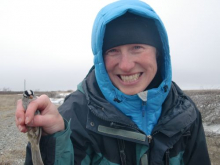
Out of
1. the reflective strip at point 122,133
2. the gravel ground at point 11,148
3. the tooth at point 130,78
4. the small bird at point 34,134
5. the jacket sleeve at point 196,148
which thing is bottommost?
the gravel ground at point 11,148

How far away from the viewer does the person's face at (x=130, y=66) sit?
7.27 feet

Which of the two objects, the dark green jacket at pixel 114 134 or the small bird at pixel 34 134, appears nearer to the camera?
the small bird at pixel 34 134

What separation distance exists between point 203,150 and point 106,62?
1.79 meters

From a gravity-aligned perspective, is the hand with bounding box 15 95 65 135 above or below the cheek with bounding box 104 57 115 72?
below

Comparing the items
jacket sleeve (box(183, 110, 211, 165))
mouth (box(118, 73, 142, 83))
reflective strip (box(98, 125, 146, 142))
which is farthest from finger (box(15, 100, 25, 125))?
jacket sleeve (box(183, 110, 211, 165))

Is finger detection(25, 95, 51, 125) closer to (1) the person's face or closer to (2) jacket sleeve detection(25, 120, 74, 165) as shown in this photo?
(2) jacket sleeve detection(25, 120, 74, 165)

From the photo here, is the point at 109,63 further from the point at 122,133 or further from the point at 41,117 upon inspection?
the point at 41,117

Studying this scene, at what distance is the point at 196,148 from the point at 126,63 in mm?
1520

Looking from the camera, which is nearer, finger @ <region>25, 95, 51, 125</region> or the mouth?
finger @ <region>25, 95, 51, 125</region>

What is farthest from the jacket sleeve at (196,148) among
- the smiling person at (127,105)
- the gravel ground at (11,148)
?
the gravel ground at (11,148)

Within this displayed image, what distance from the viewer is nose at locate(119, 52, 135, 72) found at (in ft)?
7.08

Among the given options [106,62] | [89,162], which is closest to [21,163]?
[89,162]

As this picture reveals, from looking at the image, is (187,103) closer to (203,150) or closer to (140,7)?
(203,150)

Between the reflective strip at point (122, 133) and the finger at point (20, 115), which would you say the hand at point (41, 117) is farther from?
the reflective strip at point (122, 133)
